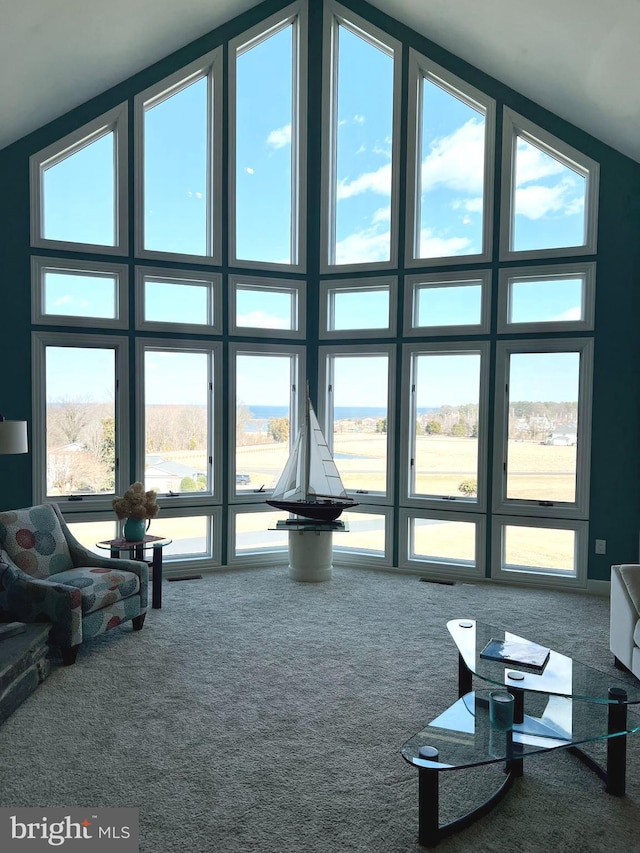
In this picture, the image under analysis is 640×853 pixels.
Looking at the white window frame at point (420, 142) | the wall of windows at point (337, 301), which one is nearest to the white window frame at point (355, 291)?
the wall of windows at point (337, 301)

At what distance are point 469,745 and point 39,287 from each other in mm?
5214

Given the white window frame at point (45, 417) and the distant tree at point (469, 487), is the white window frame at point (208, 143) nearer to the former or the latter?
the white window frame at point (45, 417)

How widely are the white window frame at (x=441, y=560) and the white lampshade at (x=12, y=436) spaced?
3656mm

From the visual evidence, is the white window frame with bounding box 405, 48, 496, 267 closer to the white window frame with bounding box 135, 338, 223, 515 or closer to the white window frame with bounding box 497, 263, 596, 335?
the white window frame with bounding box 497, 263, 596, 335

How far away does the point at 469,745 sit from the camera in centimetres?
238

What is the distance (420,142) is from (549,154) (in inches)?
50.7

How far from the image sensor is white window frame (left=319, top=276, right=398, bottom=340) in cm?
622

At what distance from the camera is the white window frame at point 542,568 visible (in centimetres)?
564

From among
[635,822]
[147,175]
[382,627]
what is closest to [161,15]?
[147,175]

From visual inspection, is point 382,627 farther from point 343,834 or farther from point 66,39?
point 66,39

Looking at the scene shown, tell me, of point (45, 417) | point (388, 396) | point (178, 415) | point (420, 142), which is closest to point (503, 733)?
point (388, 396)

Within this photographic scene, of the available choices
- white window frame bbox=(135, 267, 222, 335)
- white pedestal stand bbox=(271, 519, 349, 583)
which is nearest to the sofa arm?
white pedestal stand bbox=(271, 519, 349, 583)

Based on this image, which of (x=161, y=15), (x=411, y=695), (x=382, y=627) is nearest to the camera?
(x=411, y=695)

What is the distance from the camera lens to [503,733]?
2.48m
